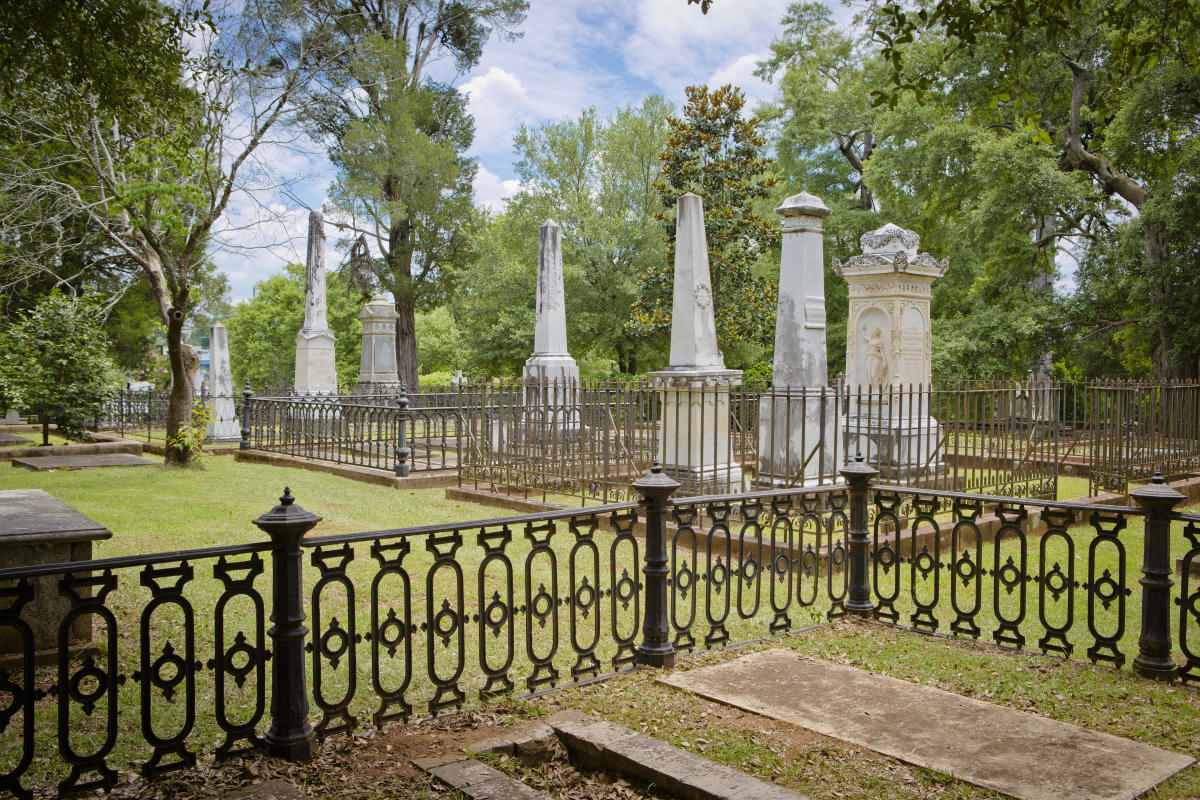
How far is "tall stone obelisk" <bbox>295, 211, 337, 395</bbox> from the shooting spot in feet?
76.4

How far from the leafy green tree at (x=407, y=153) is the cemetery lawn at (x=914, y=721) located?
85.2 ft

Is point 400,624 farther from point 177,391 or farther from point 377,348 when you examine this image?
point 377,348

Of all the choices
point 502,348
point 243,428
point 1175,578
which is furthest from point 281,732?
point 502,348

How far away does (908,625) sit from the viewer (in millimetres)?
6359

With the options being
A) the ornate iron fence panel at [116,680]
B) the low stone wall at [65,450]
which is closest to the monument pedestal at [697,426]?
the ornate iron fence panel at [116,680]

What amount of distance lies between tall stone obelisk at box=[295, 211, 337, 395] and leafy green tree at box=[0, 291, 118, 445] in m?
5.30

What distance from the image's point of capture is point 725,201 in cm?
2491

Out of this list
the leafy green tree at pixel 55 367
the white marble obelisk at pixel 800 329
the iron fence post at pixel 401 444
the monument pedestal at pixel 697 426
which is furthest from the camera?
the leafy green tree at pixel 55 367

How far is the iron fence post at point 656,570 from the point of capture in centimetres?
513

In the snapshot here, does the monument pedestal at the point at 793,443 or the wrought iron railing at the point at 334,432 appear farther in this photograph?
the wrought iron railing at the point at 334,432

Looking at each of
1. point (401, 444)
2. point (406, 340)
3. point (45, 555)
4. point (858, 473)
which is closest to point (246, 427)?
point (401, 444)

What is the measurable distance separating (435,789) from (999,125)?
24.8m

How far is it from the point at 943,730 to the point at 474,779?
7.58ft

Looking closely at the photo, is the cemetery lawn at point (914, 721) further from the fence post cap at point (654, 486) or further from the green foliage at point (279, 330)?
the green foliage at point (279, 330)
